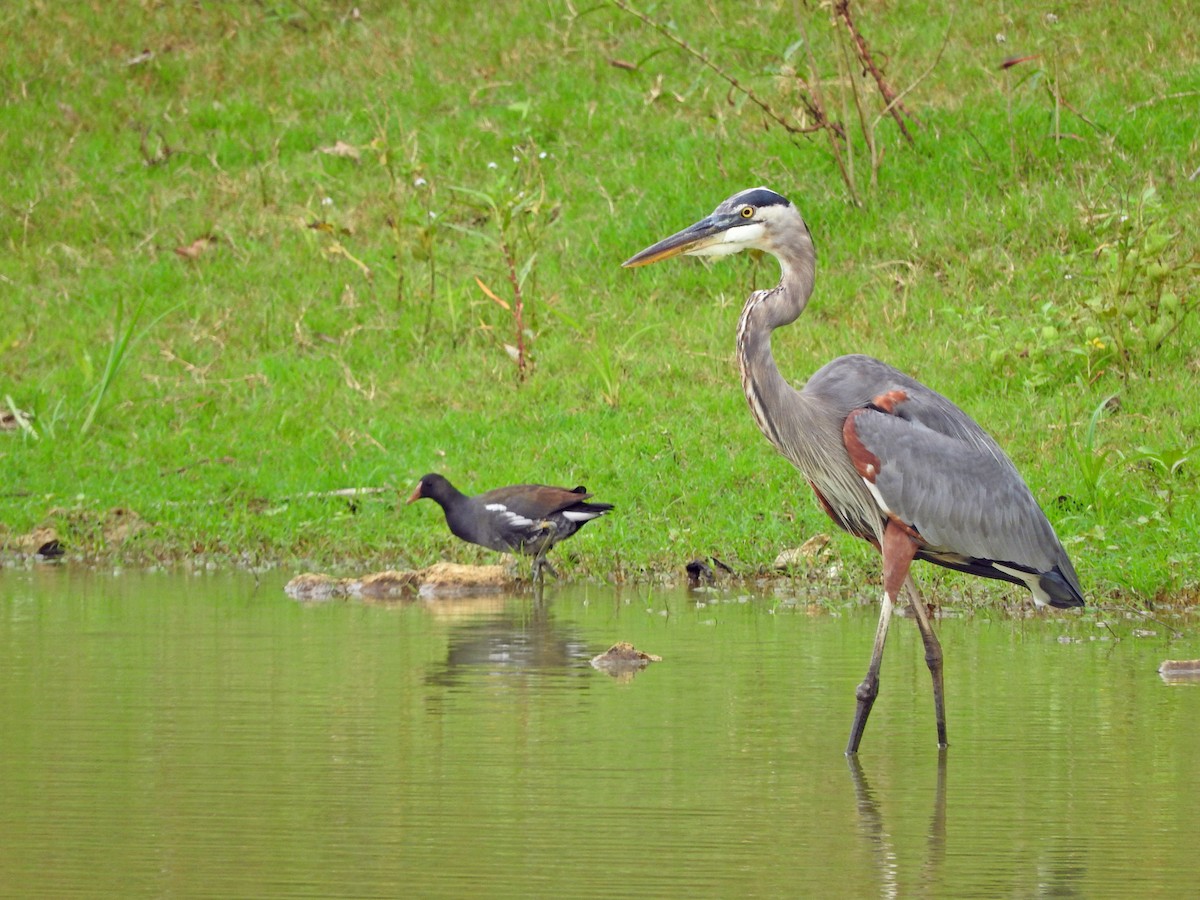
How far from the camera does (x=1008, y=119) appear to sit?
15.0m

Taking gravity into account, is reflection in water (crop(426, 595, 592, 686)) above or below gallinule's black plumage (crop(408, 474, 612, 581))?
below

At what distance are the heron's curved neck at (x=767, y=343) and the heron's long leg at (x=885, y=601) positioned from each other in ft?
1.91

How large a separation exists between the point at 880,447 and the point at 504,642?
227cm

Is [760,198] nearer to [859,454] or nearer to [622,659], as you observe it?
[859,454]

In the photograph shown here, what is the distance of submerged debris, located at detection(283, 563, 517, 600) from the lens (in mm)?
9797

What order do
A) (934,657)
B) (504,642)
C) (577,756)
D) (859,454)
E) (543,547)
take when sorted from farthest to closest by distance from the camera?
(543,547)
(504,642)
(859,454)
(934,657)
(577,756)

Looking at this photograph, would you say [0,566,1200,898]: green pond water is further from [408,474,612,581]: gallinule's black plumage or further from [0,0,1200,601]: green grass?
[0,0,1200,601]: green grass

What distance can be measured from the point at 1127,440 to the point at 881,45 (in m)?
7.05

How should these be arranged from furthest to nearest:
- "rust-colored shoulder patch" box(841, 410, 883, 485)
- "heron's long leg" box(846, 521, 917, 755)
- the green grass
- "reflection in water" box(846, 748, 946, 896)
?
1. the green grass
2. "rust-colored shoulder patch" box(841, 410, 883, 485)
3. "heron's long leg" box(846, 521, 917, 755)
4. "reflection in water" box(846, 748, 946, 896)

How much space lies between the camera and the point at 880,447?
269 inches

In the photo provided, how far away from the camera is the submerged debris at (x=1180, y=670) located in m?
7.07

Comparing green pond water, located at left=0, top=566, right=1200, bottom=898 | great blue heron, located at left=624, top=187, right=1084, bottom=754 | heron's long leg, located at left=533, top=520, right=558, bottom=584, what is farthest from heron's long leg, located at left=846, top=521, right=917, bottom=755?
heron's long leg, located at left=533, top=520, right=558, bottom=584

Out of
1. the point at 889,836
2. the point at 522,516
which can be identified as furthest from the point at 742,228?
the point at 522,516

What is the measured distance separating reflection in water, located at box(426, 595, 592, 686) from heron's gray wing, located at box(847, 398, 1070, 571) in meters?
1.56
